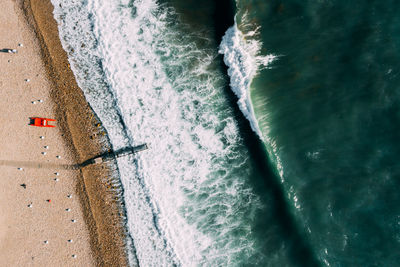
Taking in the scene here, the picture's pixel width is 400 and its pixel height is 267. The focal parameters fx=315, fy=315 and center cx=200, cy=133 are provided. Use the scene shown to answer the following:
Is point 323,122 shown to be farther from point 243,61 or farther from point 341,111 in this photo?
point 243,61

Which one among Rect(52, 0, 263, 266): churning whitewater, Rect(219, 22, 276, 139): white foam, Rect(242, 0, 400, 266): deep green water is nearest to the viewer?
Rect(242, 0, 400, 266): deep green water

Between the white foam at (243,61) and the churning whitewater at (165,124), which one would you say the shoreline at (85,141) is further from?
the white foam at (243,61)

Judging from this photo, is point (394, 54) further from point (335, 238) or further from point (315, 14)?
point (335, 238)

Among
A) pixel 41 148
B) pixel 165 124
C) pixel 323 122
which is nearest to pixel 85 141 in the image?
pixel 41 148

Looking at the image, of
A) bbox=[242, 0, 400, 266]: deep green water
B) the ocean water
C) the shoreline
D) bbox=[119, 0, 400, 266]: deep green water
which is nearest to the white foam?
the ocean water

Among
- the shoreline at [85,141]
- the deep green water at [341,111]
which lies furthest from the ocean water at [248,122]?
the shoreline at [85,141]

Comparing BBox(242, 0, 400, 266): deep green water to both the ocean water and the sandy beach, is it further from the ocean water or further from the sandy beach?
the sandy beach
